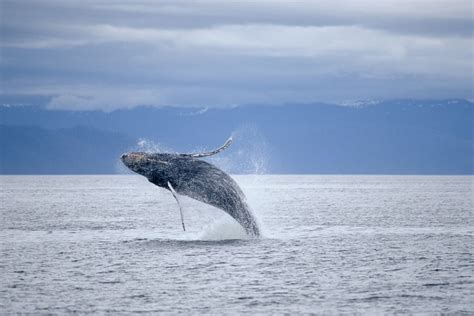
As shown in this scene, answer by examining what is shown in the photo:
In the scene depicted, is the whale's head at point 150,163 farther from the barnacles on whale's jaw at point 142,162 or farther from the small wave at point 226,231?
the small wave at point 226,231

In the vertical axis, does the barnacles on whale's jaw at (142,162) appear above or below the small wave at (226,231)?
above

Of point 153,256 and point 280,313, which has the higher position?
point 153,256

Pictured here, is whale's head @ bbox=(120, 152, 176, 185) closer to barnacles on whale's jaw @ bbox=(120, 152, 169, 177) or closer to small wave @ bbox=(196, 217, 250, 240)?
barnacles on whale's jaw @ bbox=(120, 152, 169, 177)

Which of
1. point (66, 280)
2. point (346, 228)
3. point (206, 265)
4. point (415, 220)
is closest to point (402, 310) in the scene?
point (206, 265)

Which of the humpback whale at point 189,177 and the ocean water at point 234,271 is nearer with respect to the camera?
the ocean water at point 234,271

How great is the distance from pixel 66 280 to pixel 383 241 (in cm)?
1760

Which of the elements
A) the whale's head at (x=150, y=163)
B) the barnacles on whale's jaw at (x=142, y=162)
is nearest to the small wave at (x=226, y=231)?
the whale's head at (x=150, y=163)

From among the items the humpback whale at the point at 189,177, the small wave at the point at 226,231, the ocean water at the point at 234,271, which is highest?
the humpback whale at the point at 189,177

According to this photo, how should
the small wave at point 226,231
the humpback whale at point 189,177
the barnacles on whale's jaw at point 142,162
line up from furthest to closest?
the small wave at point 226,231 → the humpback whale at point 189,177 → the barnacles on whale's jaw at point 142,162

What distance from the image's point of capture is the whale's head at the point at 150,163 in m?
31.9

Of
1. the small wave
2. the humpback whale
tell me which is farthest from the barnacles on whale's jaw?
the small wave

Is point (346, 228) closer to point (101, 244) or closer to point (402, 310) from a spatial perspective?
point (101, 244)

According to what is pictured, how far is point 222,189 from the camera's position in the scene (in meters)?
32.8

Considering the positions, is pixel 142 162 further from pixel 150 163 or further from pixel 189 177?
pixel 189 177
